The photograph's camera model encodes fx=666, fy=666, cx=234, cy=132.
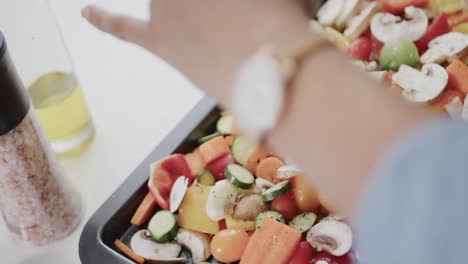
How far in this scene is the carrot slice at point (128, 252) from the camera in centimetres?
92

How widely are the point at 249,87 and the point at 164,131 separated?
673 millimetres

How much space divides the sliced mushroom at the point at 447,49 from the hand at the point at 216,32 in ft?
1.96

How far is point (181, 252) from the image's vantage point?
95cm

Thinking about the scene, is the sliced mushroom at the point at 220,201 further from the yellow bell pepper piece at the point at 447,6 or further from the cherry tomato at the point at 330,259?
the yellow bell pepper piece at the point at 447,6

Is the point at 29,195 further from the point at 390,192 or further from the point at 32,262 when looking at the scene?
the point at 390,192

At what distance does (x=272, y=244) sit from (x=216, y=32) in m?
0.41

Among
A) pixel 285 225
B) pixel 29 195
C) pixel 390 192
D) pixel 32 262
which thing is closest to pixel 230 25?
pixel 390 192

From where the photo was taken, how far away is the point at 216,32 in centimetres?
56

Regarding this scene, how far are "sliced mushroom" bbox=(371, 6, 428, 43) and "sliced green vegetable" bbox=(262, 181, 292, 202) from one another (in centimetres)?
35

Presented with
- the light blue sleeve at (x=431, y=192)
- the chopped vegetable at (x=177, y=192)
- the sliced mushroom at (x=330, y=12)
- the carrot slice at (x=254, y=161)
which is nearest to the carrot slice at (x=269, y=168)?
the carrot slice at (x=254, y=161)

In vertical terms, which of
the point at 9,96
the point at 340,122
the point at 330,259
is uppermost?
the point at 340,122

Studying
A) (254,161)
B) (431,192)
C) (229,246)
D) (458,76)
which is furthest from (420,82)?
(431,192)

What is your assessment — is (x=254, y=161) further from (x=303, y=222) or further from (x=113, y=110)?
(x=113, y=110)

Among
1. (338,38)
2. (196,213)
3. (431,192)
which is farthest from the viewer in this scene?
(338,38)
